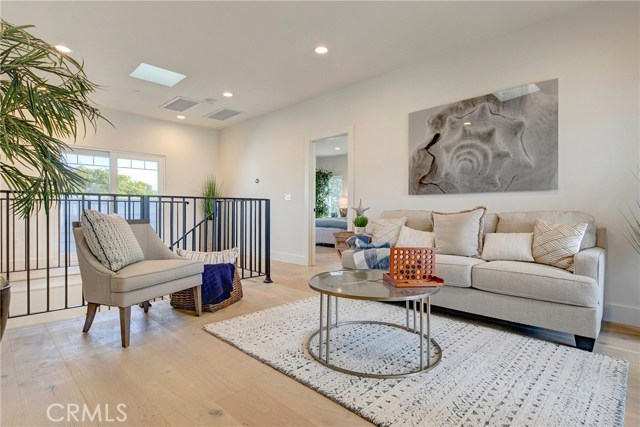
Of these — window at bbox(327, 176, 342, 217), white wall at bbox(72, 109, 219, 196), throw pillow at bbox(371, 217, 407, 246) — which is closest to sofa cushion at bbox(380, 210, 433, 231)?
throw pillow at bbox(371, 217, 407, 246)

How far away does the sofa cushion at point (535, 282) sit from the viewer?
207 centimetres

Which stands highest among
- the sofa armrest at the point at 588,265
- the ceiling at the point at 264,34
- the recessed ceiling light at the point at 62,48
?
the ceiling at the point at 264,34

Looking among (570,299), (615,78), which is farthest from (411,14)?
(570,299)

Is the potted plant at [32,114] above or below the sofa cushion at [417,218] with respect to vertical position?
above

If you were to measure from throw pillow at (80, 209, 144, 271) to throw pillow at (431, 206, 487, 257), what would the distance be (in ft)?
8.70

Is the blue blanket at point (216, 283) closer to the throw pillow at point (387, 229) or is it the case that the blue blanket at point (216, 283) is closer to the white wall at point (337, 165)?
the throw pillow at point (387, 229)

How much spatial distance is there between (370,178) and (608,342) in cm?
283

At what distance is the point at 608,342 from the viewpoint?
2266 mm

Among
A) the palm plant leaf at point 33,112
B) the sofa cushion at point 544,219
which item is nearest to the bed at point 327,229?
the sofa cushion at point 544,219

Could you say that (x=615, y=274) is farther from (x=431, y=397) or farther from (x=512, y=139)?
(x=431, y=397)

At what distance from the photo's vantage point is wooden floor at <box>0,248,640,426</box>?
56.5 inches

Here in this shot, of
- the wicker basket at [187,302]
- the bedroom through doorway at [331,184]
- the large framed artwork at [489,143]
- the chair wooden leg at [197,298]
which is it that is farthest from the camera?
the bedroom through doorway at [331,184]

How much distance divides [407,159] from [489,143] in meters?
0.93

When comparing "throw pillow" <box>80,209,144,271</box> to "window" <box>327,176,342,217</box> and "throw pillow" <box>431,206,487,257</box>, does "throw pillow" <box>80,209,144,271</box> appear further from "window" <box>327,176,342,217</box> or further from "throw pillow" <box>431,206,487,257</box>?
"window" <box>327,176,342,217</box>
